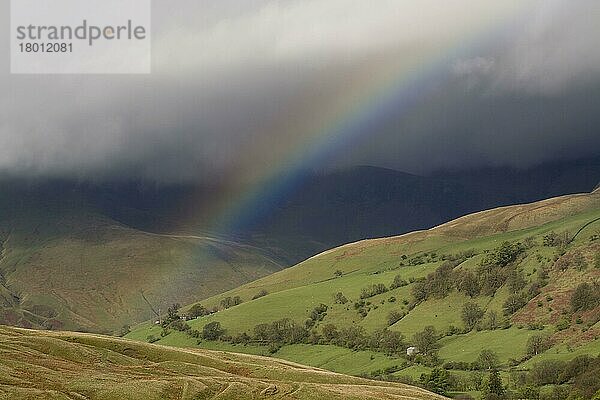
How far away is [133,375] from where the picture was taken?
5748 inches

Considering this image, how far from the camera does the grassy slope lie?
127 m

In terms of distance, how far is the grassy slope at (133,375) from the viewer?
126625 millimetres

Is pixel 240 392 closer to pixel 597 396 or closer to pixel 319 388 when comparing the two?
pixel 319 388

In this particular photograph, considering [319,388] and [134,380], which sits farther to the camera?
[319,388]

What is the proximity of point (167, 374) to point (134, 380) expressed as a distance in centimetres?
1576

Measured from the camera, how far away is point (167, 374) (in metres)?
152

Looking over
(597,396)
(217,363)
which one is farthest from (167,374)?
(597,396)

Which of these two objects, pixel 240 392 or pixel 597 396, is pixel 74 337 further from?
pixel 597 396

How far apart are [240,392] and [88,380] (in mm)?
28821

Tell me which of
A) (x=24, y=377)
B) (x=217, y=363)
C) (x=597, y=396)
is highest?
(x=24, y=377)

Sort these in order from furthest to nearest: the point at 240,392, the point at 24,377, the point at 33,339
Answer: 1. the point at 33,339
2. the point at 240,392
3. the point at 24,377

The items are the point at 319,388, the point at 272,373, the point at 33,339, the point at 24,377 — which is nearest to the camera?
the point at 24,377

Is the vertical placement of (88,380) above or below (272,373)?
above

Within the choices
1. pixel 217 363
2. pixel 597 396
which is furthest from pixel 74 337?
pixel 597 396
